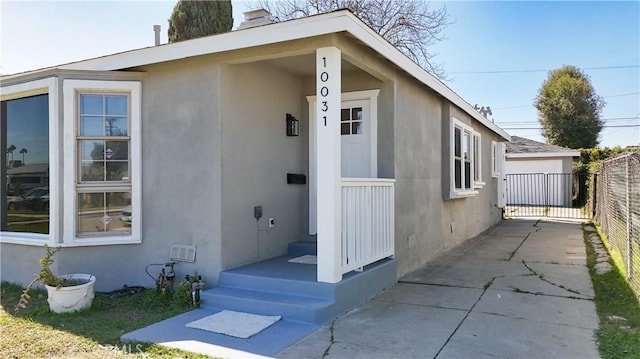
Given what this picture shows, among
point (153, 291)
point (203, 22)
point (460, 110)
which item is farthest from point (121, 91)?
point (203, 22)

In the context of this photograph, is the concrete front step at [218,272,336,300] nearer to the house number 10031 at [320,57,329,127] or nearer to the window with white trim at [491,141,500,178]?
the house number 10031 at [320,57,329,127]

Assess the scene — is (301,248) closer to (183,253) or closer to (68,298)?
(183,253)

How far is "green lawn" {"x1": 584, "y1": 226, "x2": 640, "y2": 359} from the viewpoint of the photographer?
11.8 feet

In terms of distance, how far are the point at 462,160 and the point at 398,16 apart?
9133 millimetres

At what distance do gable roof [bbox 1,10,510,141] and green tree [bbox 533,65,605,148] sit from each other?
26.7 m

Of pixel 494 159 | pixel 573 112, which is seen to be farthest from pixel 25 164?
pixel 573 112

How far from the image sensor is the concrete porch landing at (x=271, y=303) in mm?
3770

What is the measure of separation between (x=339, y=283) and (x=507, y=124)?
33.9m

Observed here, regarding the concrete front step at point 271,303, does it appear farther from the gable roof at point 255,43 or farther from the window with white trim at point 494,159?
the window with white trim at point 494,159

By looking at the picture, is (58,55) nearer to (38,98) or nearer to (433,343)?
(38,98)

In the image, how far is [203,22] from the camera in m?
14.7

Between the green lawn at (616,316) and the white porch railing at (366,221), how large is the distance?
239 centimetres

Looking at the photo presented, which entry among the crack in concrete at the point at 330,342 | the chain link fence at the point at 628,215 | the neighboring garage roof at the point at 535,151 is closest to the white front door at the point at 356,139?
the crack in concrete at the point at 330,342

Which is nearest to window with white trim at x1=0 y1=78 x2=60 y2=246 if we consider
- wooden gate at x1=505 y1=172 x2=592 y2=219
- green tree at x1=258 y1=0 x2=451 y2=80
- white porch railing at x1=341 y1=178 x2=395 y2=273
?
white porch railing at x1=341 y1=178 x2=395 y2=273
